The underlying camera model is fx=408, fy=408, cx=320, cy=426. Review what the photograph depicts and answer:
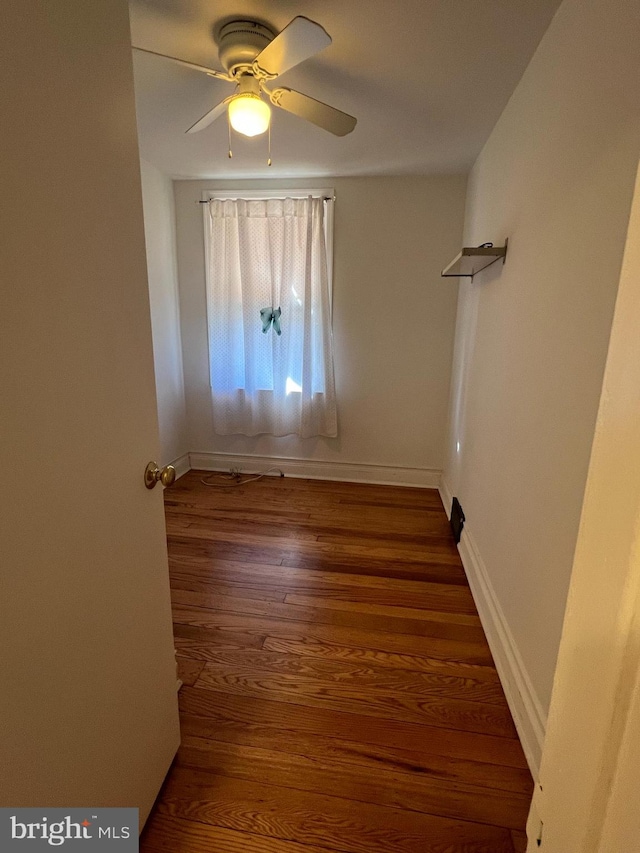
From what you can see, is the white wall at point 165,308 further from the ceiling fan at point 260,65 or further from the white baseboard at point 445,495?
the white baseboard at point 445,495

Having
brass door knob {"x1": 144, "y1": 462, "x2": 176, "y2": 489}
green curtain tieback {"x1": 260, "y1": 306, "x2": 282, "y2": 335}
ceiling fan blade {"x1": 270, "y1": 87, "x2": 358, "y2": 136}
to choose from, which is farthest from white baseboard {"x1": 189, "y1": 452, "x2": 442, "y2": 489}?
brass door knob {"x1": 144, "y1": 462, "x2": 176, "y2": 489}

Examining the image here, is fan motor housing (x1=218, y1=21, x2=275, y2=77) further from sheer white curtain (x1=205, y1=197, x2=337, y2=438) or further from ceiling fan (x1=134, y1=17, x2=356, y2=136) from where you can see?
sheer white curtain (x1=205, y1=197, x2=337, y2=438)

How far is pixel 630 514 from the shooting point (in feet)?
1.38

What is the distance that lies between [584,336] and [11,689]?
1.44m

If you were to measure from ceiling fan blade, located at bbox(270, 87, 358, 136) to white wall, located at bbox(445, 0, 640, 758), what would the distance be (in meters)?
0.74

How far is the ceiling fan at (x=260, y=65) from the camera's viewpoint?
1302 millimetres

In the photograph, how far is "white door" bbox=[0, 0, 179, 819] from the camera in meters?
0.61

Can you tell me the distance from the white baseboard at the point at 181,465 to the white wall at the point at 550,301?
2.53 meters

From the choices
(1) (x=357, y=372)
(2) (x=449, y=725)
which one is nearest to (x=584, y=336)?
(2) (x=449, y=725)

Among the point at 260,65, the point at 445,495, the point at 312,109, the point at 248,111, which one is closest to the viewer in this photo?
the point at 260,65

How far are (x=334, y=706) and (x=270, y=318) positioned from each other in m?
2.58
